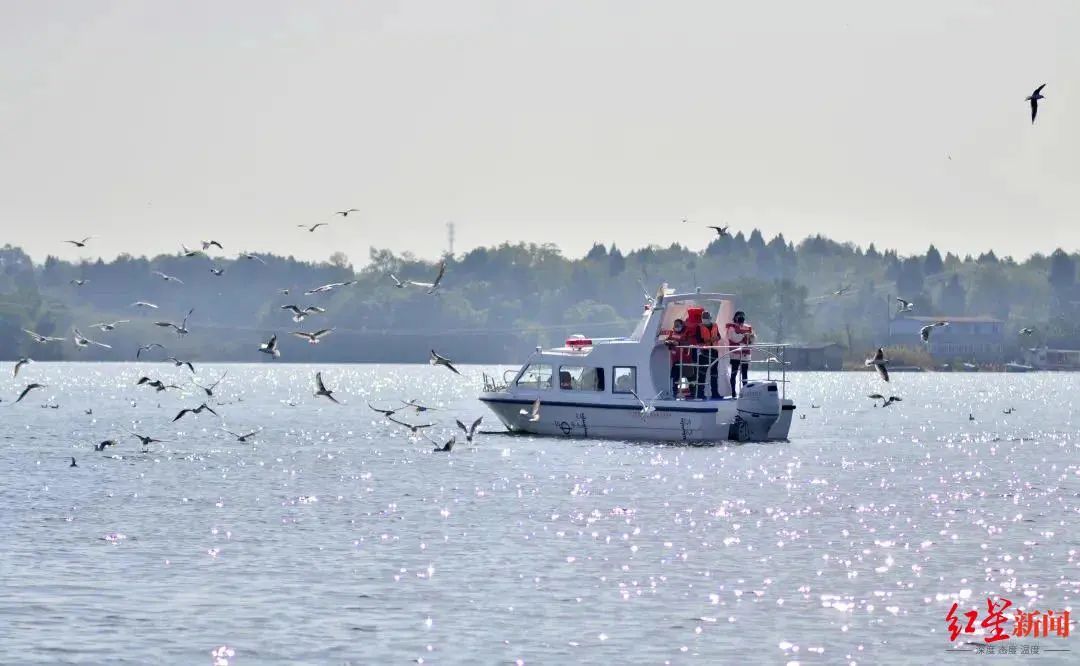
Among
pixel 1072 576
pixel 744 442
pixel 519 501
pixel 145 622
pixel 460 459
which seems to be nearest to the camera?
pixel 145 622

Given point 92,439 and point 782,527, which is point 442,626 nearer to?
point 782,527

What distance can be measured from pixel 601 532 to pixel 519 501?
27.6 feet

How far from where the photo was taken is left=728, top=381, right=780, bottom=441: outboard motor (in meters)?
74.9

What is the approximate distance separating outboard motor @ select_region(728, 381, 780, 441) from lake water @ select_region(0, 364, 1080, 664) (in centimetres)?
159

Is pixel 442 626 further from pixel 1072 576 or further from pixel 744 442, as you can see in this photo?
pixel 744 442

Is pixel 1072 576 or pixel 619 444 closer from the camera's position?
pixel 1072 576

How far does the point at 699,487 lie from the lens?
59.2 meters

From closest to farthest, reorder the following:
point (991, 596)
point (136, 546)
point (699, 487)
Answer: point (991, 596) < point (136, 546) < point (699, 487)

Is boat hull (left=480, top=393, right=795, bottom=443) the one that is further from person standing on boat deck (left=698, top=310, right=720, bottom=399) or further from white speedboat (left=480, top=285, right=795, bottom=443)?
person standing on boat deck (left=698, top=310, right=720, bottom=399)

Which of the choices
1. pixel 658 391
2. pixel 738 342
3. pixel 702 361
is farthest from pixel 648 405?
pixel 738 342

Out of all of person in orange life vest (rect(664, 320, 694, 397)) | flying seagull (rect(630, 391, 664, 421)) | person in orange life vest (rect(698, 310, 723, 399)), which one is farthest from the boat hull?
person in orange life vest (rect(664, 320, 694, 397))

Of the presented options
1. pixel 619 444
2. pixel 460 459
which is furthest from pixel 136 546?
pixel 619 444

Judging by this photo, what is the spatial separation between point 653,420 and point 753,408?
432cm

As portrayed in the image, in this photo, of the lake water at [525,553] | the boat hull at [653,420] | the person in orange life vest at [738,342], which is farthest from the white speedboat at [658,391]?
the lake water at [525,553]
